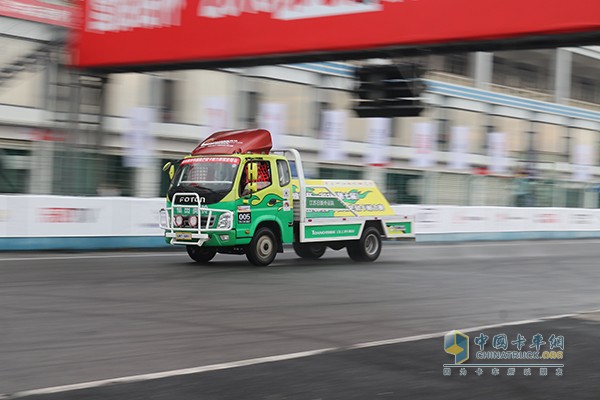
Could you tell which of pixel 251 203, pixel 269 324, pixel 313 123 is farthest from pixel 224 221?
pixel 313 123

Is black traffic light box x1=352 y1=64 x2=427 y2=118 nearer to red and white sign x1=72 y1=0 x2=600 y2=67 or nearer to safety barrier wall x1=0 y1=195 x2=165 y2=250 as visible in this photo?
red and white sign x1=72 y1=0 x2=600 y2=67

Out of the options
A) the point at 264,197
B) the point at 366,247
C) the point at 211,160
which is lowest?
the point at 366,247

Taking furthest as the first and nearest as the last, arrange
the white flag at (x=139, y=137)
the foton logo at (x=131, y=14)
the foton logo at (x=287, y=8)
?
the white flag at (x=139, y=137), the foton logo at (x=131, y=14), the foton logo at (x=287, y=8)

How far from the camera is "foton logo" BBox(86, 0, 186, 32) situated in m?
19.7

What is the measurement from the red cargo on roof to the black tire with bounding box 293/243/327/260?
2.56 m

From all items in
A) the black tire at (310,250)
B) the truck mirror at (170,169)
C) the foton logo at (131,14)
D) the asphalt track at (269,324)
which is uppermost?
the foton logo at (131,14)

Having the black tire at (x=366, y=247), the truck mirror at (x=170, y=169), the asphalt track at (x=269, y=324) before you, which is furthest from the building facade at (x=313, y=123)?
the asphalt track at (x=269, y=324)

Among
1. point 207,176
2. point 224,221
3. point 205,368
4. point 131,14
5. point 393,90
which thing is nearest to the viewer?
point 205,368

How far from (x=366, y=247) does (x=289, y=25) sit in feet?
16.3

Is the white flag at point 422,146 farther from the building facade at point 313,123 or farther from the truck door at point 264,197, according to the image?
the truck door at point 264,197

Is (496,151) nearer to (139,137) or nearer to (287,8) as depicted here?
(139,137)

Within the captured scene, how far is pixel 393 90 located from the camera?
17172 millimetres

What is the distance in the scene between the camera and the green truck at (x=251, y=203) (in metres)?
15.4

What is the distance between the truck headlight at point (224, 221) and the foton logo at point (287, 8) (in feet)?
15.3
